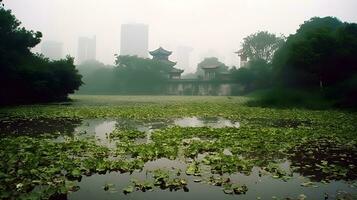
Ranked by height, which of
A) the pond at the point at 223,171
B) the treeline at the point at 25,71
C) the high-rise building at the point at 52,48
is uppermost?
the high-rise building at the point at 52,48

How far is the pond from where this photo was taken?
4934 millimetres

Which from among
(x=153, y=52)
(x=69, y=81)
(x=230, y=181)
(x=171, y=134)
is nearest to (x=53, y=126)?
(x=171, y=134)

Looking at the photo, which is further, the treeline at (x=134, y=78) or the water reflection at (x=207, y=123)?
the treeline at (x=134, y=78)

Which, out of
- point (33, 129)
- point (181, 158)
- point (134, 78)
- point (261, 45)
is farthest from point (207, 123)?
point (261, 45)

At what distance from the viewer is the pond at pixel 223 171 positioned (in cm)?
493

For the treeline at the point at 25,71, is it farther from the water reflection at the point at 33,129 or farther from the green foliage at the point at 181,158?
the green foliage at the point at 181,158

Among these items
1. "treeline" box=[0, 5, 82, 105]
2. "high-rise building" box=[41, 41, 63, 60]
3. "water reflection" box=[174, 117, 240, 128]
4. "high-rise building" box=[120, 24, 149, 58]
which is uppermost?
"high-rise building" box=[120, 24, 149, 58]

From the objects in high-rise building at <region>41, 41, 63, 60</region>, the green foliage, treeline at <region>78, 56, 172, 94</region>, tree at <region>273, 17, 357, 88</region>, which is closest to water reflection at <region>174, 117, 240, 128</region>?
the green foliage

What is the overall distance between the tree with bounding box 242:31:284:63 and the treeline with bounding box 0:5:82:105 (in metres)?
45.4

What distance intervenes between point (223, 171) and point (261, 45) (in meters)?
65.5

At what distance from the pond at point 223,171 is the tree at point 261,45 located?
6137 cm

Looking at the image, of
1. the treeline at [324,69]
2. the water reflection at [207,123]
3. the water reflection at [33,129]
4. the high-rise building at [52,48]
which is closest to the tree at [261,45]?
the treeline at [324,69]

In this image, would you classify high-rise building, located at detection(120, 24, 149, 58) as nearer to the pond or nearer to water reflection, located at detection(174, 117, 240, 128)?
water reflection, located at detection(174, 117, 240, 128)

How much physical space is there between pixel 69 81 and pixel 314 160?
2790 centimetres
